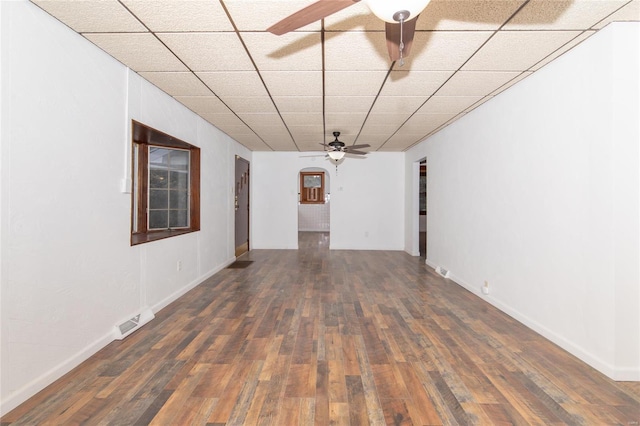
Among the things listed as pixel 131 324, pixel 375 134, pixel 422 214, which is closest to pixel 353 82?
pixel 375 134

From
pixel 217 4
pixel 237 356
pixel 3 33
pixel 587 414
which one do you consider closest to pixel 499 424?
pixel 587 414

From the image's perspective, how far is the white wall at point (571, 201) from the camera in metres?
2.12

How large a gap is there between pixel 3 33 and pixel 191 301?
2.99m

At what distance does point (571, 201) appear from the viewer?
2.50m

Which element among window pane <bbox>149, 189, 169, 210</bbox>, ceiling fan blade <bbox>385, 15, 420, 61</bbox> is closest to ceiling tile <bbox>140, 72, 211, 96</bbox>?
window pane <bbox>149, 189, 169, 210</bbox>

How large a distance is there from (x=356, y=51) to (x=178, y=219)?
3.46m

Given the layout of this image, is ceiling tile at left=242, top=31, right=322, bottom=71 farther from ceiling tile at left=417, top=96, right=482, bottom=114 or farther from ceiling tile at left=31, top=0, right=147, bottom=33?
ceiling tile at left=417, top=96, right=482, bottom=114

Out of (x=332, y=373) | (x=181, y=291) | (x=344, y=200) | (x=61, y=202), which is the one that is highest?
(x=344, y=200)

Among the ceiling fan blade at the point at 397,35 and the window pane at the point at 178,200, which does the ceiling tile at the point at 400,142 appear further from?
the ceiling fan blade at the point at 397,35

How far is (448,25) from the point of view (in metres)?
2.12

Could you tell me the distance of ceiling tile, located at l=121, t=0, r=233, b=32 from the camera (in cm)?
191

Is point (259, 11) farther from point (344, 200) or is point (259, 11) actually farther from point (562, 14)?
point (344, 200)

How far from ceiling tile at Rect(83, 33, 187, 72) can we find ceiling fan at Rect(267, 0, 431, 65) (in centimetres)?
145

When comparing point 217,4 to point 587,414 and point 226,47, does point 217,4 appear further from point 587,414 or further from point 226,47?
point 587,414
